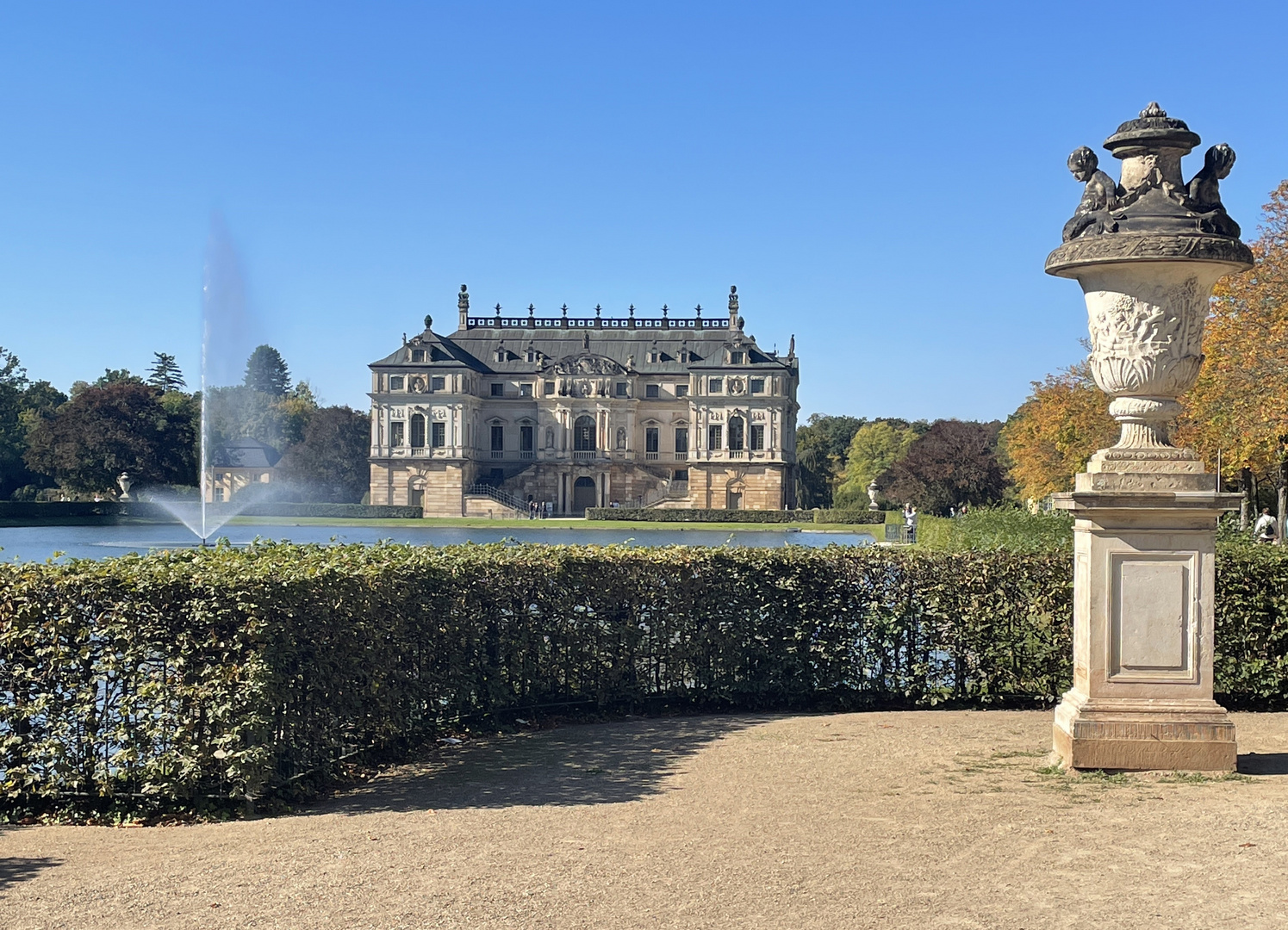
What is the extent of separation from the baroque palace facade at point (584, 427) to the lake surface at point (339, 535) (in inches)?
802

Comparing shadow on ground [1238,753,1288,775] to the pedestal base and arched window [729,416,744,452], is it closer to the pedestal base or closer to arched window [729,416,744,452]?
the pedestal base

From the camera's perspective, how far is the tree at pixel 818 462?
89.1 metres

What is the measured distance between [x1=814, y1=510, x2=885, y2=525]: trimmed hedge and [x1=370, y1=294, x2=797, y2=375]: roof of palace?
1844 centimetres

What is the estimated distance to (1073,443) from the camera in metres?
35.8

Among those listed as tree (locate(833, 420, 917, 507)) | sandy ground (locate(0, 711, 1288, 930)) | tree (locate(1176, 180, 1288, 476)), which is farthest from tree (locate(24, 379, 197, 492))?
sandy ground (locate(0, 711, 1288, 930))

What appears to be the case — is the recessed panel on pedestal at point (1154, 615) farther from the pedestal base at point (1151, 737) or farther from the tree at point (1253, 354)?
the tree at point (1253, 354)

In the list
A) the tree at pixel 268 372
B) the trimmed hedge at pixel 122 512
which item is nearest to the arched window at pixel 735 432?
the trimmed hedge at pixel 122 512

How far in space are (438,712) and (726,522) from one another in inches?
2129

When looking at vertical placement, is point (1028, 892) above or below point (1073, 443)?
below

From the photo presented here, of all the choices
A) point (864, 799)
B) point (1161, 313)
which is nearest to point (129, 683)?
point (864, 799)

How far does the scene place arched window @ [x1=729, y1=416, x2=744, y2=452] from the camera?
257 feet

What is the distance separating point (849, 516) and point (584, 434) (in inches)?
1006

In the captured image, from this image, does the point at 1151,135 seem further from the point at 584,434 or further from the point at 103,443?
the point at 584,434

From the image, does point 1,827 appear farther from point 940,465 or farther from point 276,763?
point 940,465
